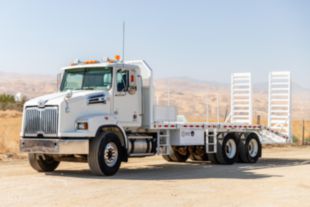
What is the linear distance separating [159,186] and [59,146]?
2.90 m

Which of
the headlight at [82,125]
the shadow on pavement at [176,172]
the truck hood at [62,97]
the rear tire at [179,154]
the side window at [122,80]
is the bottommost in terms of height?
the shadow on pavement at [176,172]

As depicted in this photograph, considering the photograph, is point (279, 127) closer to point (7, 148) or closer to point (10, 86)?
point (7, 148)

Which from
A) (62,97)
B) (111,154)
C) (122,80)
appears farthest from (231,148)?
(62,97)

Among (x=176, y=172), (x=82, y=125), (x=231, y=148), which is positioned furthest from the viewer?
(x=231, y=148)

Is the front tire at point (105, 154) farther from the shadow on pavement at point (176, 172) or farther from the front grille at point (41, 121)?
the front grille at point (41, 121)

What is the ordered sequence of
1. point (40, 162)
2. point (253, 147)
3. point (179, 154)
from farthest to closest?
1. point (253, 147)
2. point (179, 154)
3. point (40, 162)

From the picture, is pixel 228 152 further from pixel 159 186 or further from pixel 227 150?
pixel 159 186

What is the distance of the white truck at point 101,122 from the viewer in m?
14.1

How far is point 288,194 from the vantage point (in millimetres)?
11297

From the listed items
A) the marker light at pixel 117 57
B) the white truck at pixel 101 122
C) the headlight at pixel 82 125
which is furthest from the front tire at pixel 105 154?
the marker light at pixel 117 57

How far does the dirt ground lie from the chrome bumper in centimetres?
67

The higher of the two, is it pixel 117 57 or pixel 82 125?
pixel 117 57

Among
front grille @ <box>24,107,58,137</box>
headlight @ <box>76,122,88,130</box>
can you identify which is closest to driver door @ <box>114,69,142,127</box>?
headlight @ <box>76,122,88,130</box>

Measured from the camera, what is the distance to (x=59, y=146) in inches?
544
